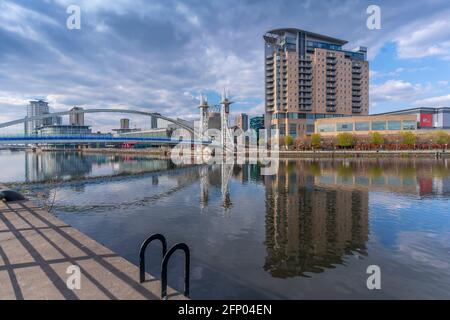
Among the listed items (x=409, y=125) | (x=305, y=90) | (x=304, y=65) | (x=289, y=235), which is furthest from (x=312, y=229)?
(x=304, y=65)

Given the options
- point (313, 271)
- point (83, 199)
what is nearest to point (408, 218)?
point (313, 271)

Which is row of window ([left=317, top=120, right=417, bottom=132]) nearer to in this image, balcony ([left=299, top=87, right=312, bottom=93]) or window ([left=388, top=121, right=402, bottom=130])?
window ([left=388, top=121, right=402, bottom=130])

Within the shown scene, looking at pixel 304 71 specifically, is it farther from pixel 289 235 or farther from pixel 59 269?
pixel 59 269

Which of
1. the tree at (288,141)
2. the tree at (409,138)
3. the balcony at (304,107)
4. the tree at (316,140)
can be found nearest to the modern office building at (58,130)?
the tree at (288,141)

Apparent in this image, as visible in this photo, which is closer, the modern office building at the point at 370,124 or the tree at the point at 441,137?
the tree at the point at 441,137

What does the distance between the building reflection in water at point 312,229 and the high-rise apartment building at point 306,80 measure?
112 meters

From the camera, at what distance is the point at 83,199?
28812 mm

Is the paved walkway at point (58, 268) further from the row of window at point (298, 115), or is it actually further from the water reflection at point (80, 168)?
the row of window at point (298, 115)

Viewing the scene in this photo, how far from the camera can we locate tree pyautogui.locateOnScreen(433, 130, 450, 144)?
4235 inches

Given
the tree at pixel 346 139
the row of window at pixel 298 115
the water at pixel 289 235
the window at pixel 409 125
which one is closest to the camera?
the water at pixel 289 235

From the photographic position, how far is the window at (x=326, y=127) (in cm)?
12706

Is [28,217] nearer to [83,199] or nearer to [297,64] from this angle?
[83,199]
